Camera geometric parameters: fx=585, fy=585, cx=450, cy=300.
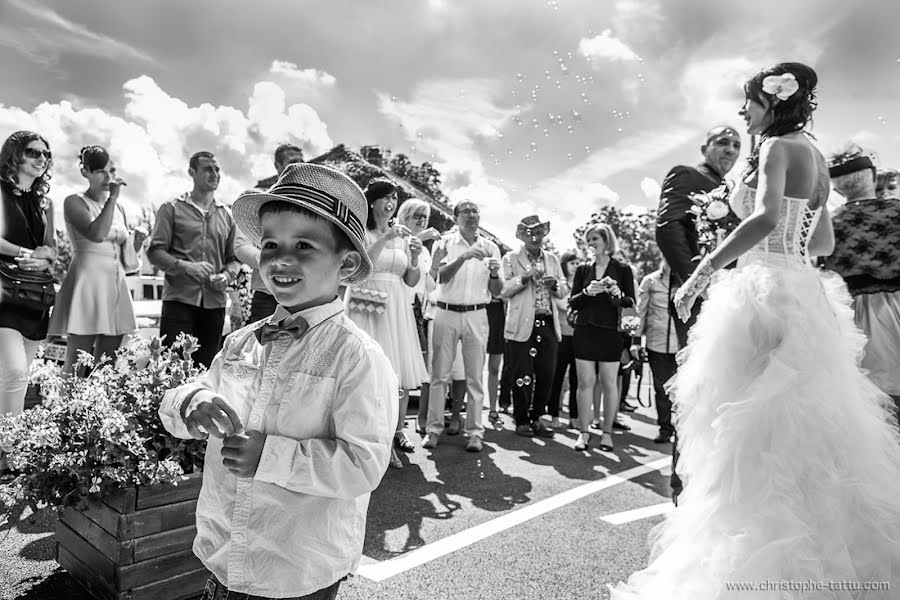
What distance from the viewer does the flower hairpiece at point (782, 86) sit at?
10.3 feet

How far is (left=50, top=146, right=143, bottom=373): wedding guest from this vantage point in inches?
172

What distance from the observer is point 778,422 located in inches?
100

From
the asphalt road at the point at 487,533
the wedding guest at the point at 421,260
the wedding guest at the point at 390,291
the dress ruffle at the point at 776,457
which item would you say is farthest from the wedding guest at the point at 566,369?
the dress ruffle at the point at 776,457

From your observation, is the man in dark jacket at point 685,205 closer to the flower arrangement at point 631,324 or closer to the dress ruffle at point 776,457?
the dress ruffle at point 776,457

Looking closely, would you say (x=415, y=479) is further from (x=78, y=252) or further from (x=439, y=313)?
(x=78, y=252)

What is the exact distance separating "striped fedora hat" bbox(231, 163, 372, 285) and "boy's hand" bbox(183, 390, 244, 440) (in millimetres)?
566

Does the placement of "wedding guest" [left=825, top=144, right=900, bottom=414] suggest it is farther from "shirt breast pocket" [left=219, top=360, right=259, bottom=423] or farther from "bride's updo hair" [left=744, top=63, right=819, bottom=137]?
"shirt breast pocket" [left=219, top=360, right=259, bottom=423]

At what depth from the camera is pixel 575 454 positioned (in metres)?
5.70

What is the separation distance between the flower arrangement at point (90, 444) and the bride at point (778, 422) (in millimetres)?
2065

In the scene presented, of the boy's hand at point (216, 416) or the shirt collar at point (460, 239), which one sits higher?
the shirt collar at point (460, 239)

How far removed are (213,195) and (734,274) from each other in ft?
13.0

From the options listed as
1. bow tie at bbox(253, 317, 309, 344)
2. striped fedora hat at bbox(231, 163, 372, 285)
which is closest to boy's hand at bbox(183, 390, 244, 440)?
bow tie at bbox(253, 317, 309, 344)

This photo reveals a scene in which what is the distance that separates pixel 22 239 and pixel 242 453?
141 inches

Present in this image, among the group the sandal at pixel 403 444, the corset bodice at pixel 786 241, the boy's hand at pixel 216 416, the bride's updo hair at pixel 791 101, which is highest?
the bride's updo hair at pixel 791 101
